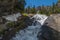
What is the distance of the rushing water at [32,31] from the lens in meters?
8.38

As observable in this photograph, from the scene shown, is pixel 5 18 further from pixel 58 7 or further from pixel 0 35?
pixel 58 7

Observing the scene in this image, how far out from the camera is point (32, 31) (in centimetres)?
A: 889

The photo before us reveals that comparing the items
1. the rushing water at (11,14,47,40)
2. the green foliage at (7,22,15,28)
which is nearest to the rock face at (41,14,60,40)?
the rushing water at (11,14,47,40)

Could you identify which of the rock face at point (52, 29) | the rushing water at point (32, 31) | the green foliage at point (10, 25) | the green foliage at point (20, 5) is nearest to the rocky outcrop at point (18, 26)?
the green foliage at point (10, 25)

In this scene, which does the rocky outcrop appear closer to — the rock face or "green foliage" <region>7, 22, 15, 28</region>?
"green foliage" <region>7, 22, 15, 28</region>

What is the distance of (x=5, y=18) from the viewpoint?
958cm

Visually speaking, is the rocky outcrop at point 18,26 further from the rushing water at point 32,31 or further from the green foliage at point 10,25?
the rushing water at point 32,31

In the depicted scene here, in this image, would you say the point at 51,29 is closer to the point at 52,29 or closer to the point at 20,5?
the point at 52,29

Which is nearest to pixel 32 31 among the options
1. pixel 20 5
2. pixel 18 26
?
pixel 18 26

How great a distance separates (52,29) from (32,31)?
1.24 meters

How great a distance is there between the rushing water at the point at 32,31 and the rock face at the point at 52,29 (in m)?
0.55

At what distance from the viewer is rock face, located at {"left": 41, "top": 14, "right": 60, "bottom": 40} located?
7726 mm

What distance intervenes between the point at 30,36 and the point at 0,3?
2.43 metres

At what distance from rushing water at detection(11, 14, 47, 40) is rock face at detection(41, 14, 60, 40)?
0.55m
